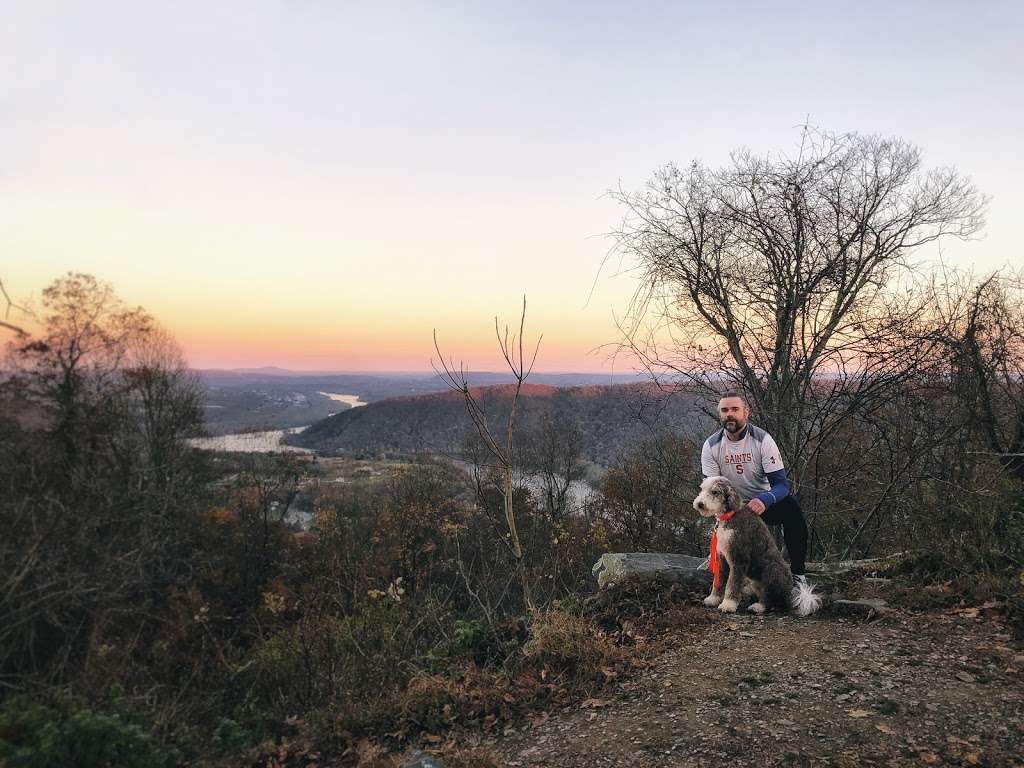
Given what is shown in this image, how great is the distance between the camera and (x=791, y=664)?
4.93m

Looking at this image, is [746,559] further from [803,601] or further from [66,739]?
[66,739]

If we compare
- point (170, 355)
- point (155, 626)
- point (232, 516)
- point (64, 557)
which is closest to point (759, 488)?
point (64, 557)

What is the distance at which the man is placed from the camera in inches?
230

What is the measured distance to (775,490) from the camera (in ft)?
18.9

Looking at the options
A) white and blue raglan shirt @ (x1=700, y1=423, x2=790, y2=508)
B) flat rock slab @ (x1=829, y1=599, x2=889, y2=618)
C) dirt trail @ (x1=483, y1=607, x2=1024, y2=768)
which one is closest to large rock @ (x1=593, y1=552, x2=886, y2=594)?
flat rock slab @ (x1=829, y1=599, x2=889, y2=618)

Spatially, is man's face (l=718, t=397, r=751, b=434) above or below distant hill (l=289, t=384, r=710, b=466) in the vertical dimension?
above

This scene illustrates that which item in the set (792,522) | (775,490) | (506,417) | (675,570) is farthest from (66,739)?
(506,417)

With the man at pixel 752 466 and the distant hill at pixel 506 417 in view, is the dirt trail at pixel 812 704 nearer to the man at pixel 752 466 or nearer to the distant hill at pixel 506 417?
the man at pixel 752 466

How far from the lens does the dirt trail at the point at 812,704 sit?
149 inches

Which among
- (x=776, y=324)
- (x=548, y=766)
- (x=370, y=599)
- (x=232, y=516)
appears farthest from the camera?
(x=232, y=516)

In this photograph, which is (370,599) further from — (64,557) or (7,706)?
(7,706)

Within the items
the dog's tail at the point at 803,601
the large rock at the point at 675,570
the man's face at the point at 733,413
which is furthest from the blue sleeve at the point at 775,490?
the large rock at the point at 675,570

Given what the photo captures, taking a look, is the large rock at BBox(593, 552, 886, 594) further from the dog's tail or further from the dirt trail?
the dirt trail

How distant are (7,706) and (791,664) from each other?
6.19m
